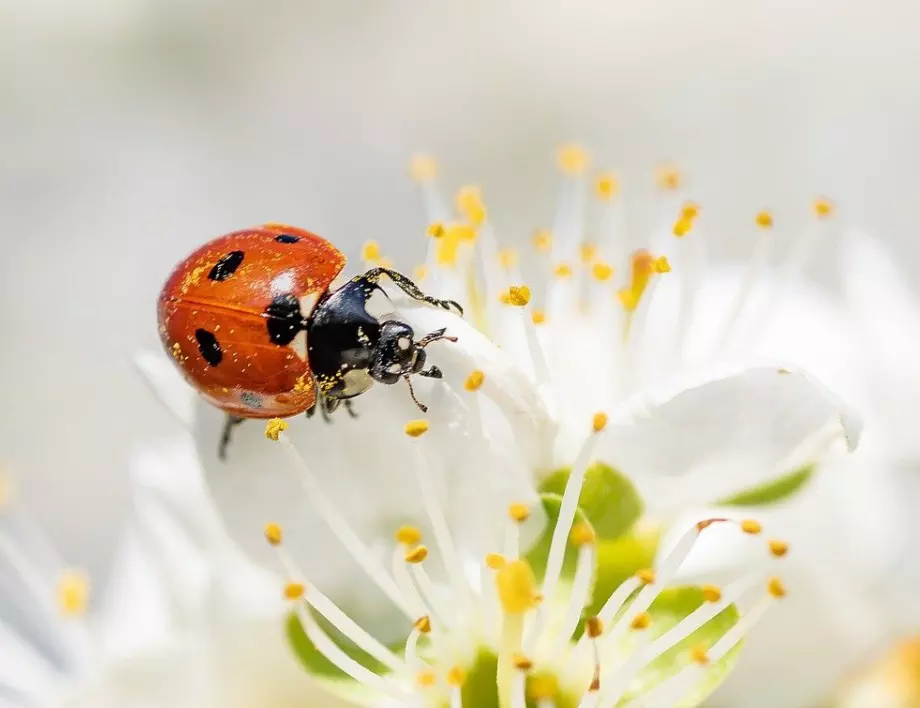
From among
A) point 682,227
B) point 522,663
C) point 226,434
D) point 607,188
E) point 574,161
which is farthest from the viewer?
point 574,161

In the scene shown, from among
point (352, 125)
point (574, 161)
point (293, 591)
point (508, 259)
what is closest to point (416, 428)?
point (293, 591)

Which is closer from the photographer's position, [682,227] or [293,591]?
[293,591]

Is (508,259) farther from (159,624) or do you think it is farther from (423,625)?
(159,624)

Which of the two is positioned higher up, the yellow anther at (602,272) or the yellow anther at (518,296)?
the yellow anther at (518,296)

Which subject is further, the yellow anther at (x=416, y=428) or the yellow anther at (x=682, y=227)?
the yellow anther at (x=682, y=227)

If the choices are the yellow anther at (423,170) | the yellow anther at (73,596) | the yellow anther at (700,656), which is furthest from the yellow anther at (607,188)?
the yellow anther at (73,596)

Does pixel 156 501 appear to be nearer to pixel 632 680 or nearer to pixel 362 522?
pixel 362 522

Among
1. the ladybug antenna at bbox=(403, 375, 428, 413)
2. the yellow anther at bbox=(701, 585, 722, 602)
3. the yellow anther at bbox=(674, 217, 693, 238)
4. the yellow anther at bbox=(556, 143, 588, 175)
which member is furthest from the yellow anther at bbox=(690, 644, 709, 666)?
the yellow anther at bbox=(556, 143, 588, 175)

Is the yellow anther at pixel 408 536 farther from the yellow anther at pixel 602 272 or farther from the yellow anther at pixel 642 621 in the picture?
the yellow anther at pixel 602 272
